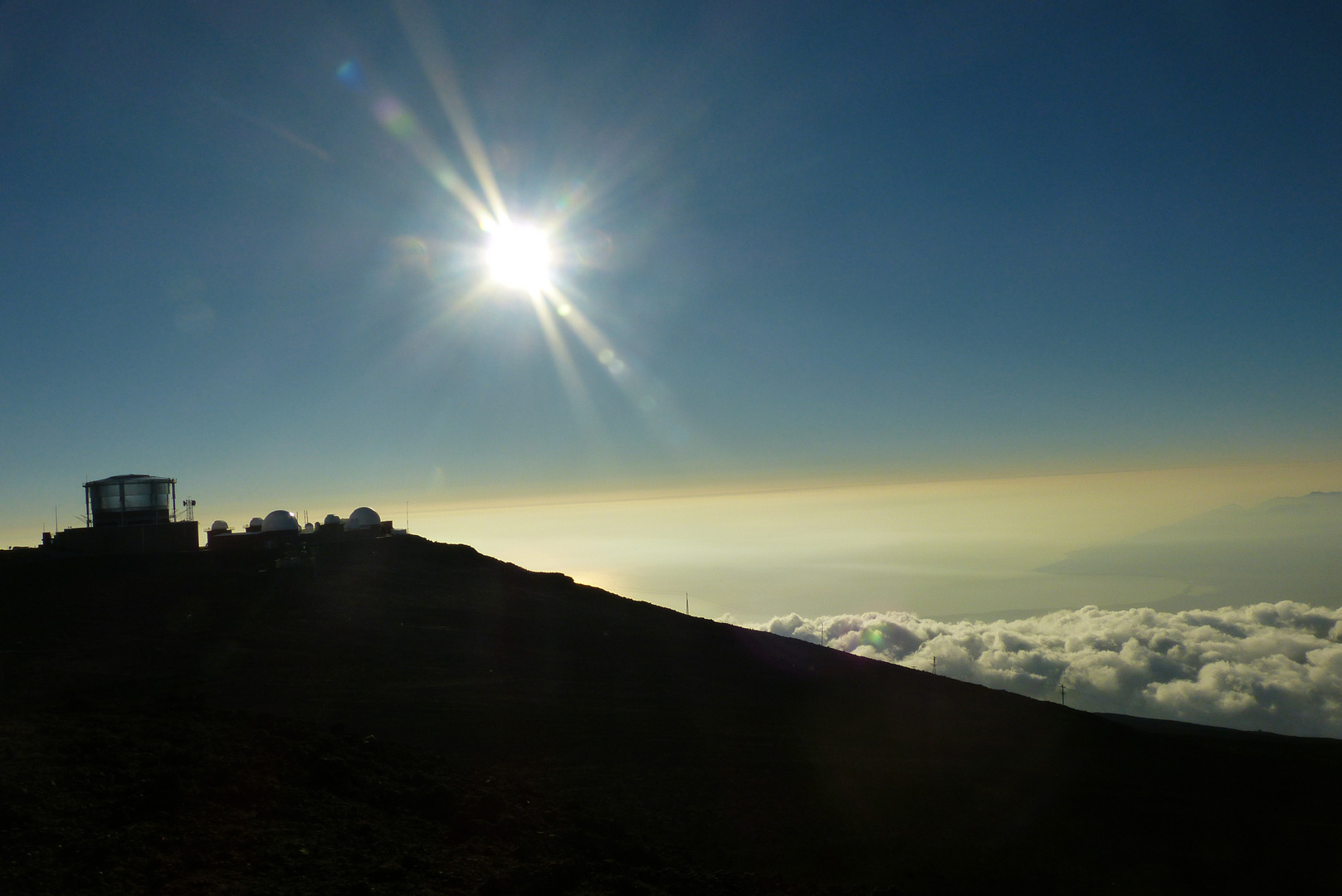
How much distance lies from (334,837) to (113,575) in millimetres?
22050

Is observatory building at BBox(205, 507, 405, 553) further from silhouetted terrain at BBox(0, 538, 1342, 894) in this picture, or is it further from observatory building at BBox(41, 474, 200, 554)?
silhouetted terrain at BBox(0, 538, 1342, 894)

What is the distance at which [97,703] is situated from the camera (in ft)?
43.0

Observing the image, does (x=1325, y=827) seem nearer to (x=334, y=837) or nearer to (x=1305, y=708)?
(x=334, y=837)

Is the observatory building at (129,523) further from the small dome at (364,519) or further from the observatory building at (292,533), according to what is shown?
the small dome at (364,519)

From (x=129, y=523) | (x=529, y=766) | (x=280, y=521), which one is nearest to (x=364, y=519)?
(x=280, y=521)

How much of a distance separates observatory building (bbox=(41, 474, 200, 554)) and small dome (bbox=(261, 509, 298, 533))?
23.5 feet

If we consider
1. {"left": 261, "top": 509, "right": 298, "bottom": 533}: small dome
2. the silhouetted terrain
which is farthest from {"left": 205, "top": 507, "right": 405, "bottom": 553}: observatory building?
the silhouetted terrain

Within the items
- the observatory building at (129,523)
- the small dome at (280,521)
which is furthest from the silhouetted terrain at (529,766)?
the small dome at (280,521)

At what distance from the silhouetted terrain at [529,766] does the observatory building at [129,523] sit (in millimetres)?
5130

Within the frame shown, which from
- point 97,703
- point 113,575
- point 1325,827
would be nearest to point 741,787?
point 97,703

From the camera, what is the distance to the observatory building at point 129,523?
3238cm

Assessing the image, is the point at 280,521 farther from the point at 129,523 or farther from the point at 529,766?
the point at 529,766

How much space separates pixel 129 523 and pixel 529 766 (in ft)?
96.0

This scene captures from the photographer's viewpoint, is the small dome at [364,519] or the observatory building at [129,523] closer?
the observatory building at [129,523]
